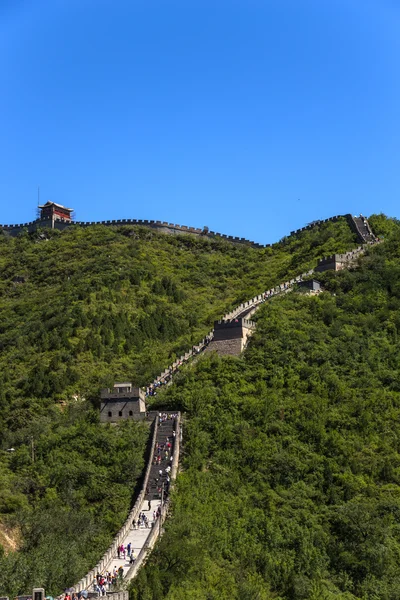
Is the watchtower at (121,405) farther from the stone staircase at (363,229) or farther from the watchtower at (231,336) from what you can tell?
the stone staircase at (363,229)

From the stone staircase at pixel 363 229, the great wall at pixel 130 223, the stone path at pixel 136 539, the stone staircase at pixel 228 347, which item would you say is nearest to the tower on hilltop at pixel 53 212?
the great wall at pixel 130 223

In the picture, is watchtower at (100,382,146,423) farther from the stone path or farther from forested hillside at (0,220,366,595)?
the stone path

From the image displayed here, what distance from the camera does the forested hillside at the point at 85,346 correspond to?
60156 millimetres

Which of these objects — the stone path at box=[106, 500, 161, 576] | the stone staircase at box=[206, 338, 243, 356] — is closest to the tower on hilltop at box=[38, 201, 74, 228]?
the stone staircase at box=[206, 338, 243, 356]

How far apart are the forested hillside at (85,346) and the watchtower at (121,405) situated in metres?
0.98

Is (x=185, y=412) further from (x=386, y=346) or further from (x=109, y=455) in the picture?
(x=386, y=346)

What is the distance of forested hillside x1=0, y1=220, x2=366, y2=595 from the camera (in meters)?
60.2

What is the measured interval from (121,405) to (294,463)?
11.3m

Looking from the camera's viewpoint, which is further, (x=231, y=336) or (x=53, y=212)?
(x=53, y=212)

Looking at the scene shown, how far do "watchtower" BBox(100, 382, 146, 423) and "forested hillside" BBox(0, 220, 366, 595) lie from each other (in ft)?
3.22

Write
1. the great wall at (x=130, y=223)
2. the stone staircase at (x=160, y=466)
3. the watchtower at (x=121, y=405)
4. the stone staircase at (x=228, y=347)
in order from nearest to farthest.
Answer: the stone staircase at (x=160, y=466)
the watchtower at (x=121, y=405)
the stone staircase at (x=228, y=347)
the great wall at (x=130, y=223)

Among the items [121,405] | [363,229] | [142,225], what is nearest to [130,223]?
[142,225]

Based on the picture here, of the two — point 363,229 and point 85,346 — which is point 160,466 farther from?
point 363,229

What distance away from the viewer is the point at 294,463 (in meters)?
67.1
